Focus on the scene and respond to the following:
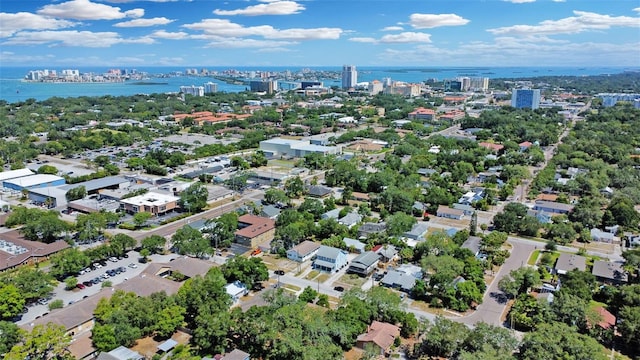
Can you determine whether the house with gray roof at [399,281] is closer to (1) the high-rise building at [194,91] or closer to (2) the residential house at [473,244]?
(2) the residential house at [473,244]

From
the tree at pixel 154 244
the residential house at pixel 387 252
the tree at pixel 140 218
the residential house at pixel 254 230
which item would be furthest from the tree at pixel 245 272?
the tree at pixel 140 218

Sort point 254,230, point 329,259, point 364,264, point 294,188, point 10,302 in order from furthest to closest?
point 294,188 < point 254,230 < point 329,259 < point 364,264 < point 10,302

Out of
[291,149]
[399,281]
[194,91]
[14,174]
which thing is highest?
[194,91]

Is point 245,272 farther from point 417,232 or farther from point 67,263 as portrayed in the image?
point 417,232

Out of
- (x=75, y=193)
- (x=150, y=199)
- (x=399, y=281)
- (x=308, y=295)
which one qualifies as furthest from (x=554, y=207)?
(x=75, y=193)

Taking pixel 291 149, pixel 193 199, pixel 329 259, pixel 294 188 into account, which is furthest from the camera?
pixel 291 149

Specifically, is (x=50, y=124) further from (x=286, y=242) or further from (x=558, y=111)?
(x=558, y=111)

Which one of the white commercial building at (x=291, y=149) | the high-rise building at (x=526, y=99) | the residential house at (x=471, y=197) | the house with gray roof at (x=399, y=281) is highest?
the high-rise building at (x=526, y=99)
